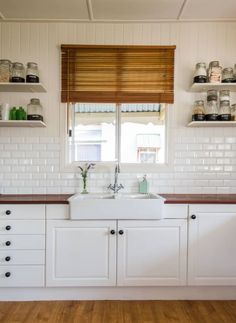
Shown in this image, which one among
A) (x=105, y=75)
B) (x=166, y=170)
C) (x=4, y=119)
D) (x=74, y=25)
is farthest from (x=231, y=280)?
(x=74, y=25)

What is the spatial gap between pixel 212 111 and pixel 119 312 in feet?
6.48

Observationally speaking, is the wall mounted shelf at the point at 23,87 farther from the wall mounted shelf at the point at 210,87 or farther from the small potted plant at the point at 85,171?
the wall mounted shelf at the point at 210,87

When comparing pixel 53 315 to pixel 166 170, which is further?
pixel 166 170

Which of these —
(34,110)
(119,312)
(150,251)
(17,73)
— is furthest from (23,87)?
(119,312)

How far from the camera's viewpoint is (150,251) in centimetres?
232

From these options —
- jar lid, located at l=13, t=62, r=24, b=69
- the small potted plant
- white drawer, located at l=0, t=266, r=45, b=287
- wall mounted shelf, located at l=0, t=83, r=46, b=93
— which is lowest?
white drawer, located at l=0, t=266, r=45, b=287

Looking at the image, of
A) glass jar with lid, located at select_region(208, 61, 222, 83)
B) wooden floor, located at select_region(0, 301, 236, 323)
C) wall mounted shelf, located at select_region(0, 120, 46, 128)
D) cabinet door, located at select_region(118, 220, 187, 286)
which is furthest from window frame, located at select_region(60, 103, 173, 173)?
wooden floor, located at select_region(0, 301, 236, 323)

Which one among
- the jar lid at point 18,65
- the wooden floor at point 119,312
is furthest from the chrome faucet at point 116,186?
the jar lid at point 18,65

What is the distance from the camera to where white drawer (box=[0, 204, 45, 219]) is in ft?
7.52

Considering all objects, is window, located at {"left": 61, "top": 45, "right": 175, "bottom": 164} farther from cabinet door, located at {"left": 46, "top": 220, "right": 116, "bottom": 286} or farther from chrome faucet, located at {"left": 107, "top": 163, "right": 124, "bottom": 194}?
cabinet door, located at {"left": 46, "top": 220, "right": 116, "bottom": 286}

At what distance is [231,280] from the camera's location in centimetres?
234

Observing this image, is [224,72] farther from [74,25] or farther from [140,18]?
[74,25]

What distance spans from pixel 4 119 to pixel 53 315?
5.82 ft

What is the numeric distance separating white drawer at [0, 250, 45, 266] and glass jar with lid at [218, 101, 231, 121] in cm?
205
